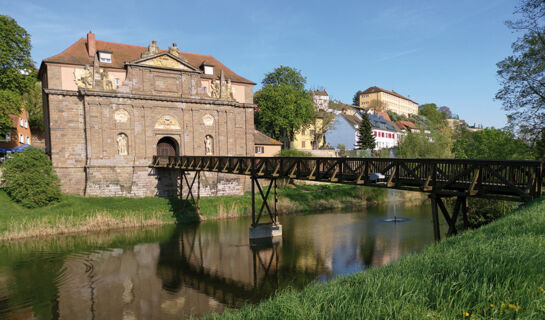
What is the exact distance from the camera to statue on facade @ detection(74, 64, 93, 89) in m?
27.2

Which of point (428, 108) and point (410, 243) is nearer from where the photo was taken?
point (410, 243)


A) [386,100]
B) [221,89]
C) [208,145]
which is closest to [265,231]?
[208,145]

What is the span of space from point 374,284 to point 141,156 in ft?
90.4

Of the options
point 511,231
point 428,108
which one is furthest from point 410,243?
point 428,108

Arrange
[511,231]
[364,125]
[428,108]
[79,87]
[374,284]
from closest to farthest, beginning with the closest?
[374,284] → [511,231] → [79,87] → [364,125] → [428,108]

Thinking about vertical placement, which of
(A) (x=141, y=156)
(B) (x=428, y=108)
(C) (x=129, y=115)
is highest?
(B) (x=428, y=108)

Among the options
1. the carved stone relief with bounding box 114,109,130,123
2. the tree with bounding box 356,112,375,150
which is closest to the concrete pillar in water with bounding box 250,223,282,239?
the carved stone relief with bounding box 114,109,130,123

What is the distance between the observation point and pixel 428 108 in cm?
11525

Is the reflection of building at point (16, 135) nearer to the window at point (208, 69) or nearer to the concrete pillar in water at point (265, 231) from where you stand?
the window at point (208, 69)

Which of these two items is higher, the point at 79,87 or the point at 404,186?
the point at 79,87

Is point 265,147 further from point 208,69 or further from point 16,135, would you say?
point 16,135

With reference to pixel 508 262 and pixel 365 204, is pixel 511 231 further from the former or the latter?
pixel 365 204

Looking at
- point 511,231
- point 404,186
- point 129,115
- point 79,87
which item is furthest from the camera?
point 129,115

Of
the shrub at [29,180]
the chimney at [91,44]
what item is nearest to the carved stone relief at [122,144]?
the shrub at [29,180]
